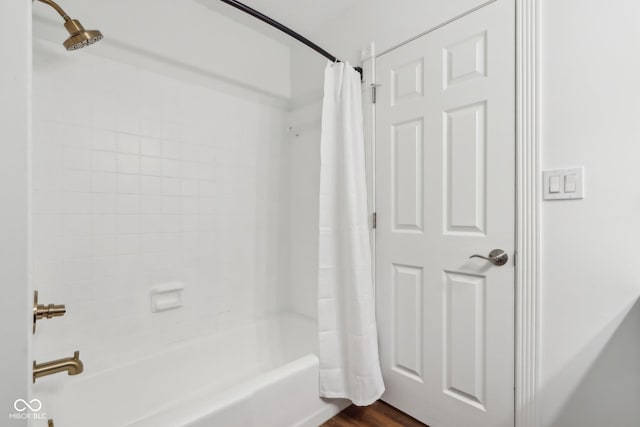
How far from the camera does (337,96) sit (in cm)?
154

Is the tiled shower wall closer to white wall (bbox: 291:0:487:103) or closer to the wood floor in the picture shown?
white wall (bbox: 291:0:487:103)

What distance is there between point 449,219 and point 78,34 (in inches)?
67.7

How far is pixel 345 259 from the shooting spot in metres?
1.48

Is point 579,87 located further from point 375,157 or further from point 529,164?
point 375,157

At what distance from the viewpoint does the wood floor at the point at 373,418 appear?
1.43 meters

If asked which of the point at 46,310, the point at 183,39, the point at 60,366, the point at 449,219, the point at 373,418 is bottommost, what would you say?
the point at 373,418

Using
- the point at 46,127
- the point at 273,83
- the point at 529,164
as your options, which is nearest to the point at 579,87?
the point at 529,164

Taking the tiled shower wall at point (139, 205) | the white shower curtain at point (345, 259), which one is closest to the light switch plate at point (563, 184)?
the white shower curtain at point (345, 259)

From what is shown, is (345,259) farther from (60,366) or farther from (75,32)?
(75,32)

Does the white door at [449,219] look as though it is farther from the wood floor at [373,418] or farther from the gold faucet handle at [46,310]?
the gold faucet handle at [46,310]

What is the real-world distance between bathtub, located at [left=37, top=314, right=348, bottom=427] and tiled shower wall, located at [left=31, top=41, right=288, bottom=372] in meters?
0.10

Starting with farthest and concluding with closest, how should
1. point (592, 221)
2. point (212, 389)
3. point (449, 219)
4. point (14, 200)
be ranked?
point (212, 389) < point (449, 219) < point (592, 221) < point (14, 200)

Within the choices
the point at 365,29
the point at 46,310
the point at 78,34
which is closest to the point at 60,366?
the point at 46,310

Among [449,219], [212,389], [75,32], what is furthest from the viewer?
[212,389]
